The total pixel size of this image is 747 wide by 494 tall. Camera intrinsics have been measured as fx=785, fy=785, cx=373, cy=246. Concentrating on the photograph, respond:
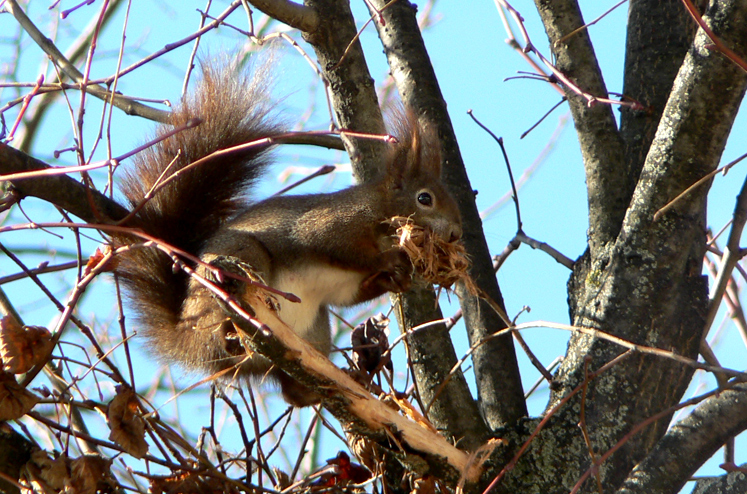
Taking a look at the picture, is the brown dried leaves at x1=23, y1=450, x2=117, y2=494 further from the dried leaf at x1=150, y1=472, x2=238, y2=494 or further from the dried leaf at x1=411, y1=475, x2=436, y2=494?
the dried leaf at x1=411, y1=475, x2=436, y2=494

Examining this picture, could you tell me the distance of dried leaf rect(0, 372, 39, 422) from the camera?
1.53 m

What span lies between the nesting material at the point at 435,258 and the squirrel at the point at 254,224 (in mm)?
165

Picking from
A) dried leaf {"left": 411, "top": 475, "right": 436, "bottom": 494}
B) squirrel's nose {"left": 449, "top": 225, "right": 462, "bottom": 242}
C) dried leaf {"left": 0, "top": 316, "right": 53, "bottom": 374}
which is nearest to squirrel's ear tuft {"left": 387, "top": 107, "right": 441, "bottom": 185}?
squirrel's nose {"left": 449, "top": 225, "right": 462, "bottom": 242}

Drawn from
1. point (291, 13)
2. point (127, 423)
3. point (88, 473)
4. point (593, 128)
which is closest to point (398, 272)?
point (593, 128)

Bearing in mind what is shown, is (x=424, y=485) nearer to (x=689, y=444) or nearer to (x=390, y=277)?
(x=689, y=444)

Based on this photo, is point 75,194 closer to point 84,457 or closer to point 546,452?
point 84,457

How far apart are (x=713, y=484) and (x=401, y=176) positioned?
1.34m

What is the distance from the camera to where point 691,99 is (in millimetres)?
1822

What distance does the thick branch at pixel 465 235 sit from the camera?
2379 millimetres

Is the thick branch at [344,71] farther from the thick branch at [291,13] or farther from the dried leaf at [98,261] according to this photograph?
the dried leaf at [98,261]

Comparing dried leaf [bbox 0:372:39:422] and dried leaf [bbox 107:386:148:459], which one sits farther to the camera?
dried leaf [bbox 107:386:148:459]

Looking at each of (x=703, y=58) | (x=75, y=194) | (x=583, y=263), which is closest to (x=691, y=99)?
(x=703, y=58)

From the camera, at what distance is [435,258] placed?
2154 millimetres

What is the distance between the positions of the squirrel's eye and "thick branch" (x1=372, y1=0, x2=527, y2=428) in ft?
0.51
